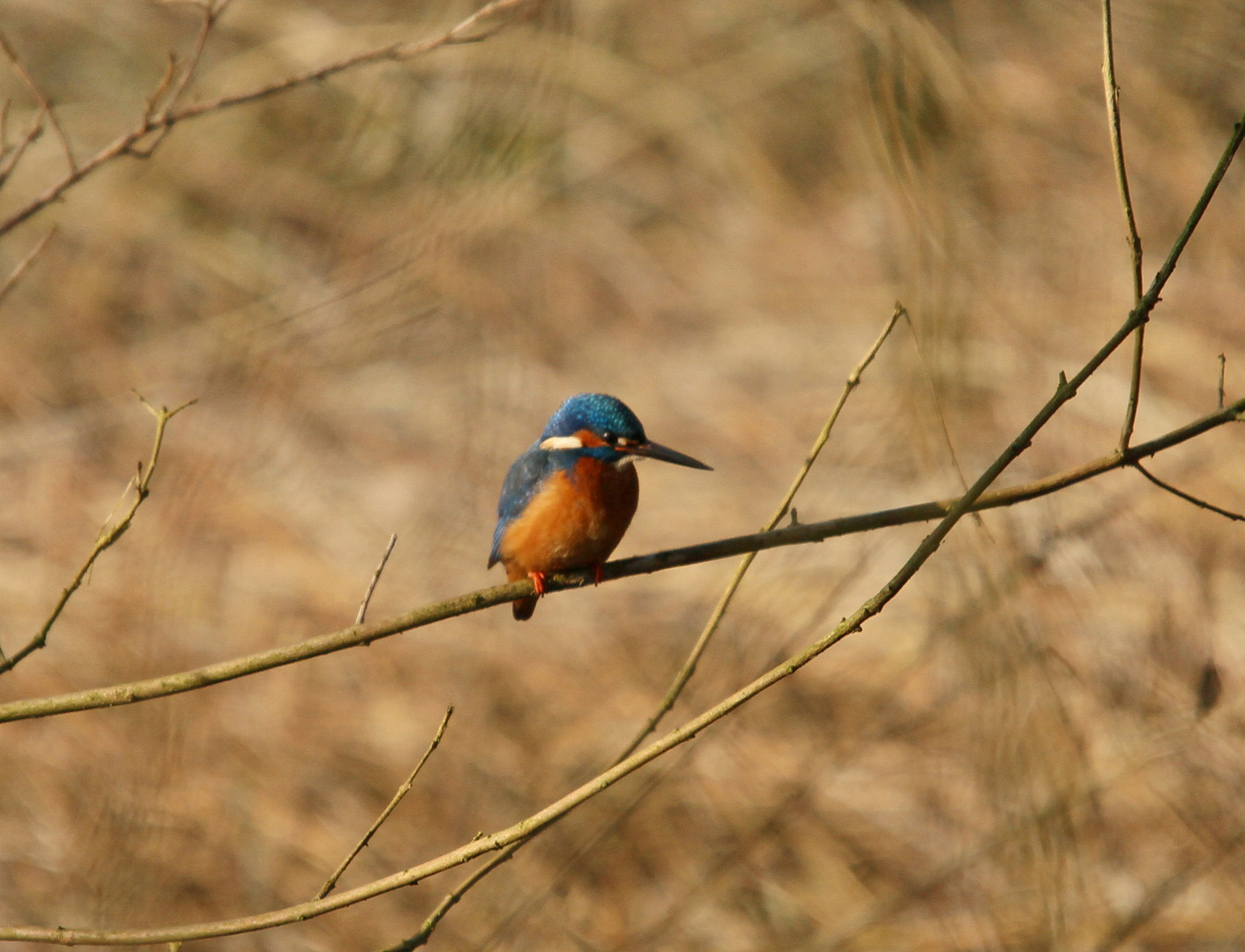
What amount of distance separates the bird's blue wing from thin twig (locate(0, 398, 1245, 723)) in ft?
3.13

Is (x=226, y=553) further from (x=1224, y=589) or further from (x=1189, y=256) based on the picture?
(x=1189, y=256)

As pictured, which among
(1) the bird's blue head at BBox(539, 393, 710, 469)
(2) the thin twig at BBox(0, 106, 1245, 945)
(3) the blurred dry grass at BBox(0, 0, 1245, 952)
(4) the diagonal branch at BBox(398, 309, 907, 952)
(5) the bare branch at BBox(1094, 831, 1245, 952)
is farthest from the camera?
(3) the blurred dry grass at BBox(0, 0, 1245, 952)

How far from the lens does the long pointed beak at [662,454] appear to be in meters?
2.66

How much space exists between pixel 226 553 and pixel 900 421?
11.7 ft

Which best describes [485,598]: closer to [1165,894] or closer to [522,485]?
[522,485]

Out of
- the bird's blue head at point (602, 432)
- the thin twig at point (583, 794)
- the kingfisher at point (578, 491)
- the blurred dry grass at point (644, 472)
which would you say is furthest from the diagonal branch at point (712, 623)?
the blurred dry grass at point (644, 472)

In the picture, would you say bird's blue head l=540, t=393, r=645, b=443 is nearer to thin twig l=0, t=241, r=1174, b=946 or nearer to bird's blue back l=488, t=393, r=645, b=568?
bird's blue back l=488, t=393, r=645, b=568

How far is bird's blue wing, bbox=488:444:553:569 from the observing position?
3.05 meters

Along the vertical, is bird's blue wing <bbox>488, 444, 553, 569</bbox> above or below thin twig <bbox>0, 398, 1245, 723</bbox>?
above

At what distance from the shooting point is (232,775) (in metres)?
5.38

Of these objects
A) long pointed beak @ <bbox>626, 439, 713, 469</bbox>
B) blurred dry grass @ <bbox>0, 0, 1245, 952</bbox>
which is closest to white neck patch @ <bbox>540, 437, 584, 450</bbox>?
long pointed beak @ <bbox>626, 439, 713, 469</bbox>

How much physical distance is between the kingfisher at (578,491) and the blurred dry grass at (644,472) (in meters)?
1.13

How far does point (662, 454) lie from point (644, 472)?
4051mm

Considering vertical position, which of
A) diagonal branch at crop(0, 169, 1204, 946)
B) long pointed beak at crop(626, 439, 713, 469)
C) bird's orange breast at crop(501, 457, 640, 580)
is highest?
long pointed beak at crop(626, 439, 713, 469)
